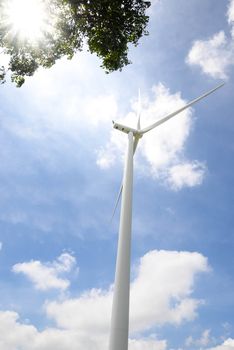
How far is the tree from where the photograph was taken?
80.6 feet

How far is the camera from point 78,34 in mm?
26422

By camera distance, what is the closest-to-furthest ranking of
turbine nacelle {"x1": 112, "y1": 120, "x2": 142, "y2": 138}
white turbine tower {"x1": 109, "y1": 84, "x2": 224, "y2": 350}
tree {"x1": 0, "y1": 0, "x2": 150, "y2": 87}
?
white turbine tower {"x1": 109, "y1": 84, "x2": 224, "y2": 350}
tree {"x1": 0, "y1": 0, "x2": 150, "y2": 87}
turbine nacelle {"x1": 112, "y1": 120, "x2": 142, "y2": 138}

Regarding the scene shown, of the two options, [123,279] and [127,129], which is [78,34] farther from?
[123,279]

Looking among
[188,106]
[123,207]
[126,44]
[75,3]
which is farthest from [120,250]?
[188,106]

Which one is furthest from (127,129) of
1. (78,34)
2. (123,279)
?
(123,279)

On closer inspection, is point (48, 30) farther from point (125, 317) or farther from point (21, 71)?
point (125, 317)

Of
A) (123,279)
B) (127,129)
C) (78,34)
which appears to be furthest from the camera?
(127,129)

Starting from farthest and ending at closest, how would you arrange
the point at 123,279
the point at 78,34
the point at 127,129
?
1. the point at 127,129
2. the point at 78,34
3. the point at 123,279

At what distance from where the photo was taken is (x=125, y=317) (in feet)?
62.7

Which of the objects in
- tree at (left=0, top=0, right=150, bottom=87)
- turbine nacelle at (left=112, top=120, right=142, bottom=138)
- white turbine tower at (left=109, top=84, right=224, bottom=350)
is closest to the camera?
white turbine tower at (left=109, top=84, right=224, bottom=350)

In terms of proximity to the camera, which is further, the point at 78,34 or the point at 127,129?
the point at 127,129

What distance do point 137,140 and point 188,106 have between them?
24.4ft

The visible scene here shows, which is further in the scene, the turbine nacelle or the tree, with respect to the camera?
the turbine nacelle

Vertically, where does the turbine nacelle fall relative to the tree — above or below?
above
